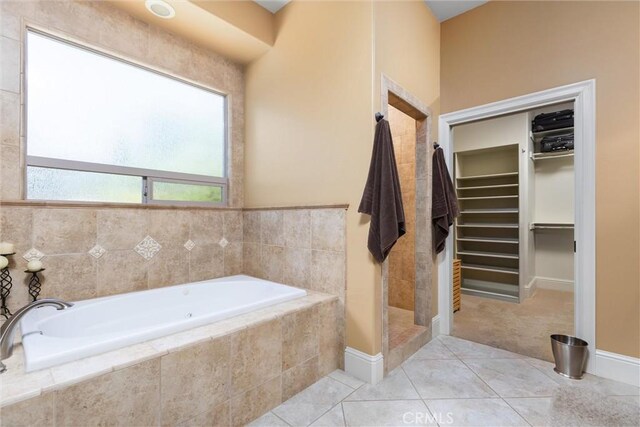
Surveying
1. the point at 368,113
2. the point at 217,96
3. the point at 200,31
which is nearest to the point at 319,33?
the point at 368,113

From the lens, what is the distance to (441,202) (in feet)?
8.25

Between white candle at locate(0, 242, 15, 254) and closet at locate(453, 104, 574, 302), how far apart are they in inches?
173

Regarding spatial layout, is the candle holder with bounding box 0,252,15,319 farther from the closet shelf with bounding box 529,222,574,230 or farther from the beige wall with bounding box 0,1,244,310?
the closet shelf with bounding box 529,222,574,230

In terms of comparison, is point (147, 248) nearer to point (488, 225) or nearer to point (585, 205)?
point (585, 205)

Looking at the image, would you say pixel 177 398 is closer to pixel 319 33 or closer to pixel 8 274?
pixel 8 274

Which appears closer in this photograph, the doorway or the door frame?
the door frame

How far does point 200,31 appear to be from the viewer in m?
2.43

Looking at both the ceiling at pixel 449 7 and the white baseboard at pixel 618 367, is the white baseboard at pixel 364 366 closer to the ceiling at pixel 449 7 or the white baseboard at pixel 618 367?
the white baseboard at pixel 618 367

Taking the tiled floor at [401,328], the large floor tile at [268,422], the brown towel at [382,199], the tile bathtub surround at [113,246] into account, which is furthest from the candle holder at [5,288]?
the tiled floor at [401,328]

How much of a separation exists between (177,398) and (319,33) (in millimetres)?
2479

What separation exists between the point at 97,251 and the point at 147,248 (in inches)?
12.5

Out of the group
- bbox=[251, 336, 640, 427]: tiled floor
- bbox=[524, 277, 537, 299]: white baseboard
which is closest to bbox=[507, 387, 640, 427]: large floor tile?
bbox=[251, 336, 640, 427]: tiled floor

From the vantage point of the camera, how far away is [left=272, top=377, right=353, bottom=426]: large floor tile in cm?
156

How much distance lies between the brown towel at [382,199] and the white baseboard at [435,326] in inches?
44.8
